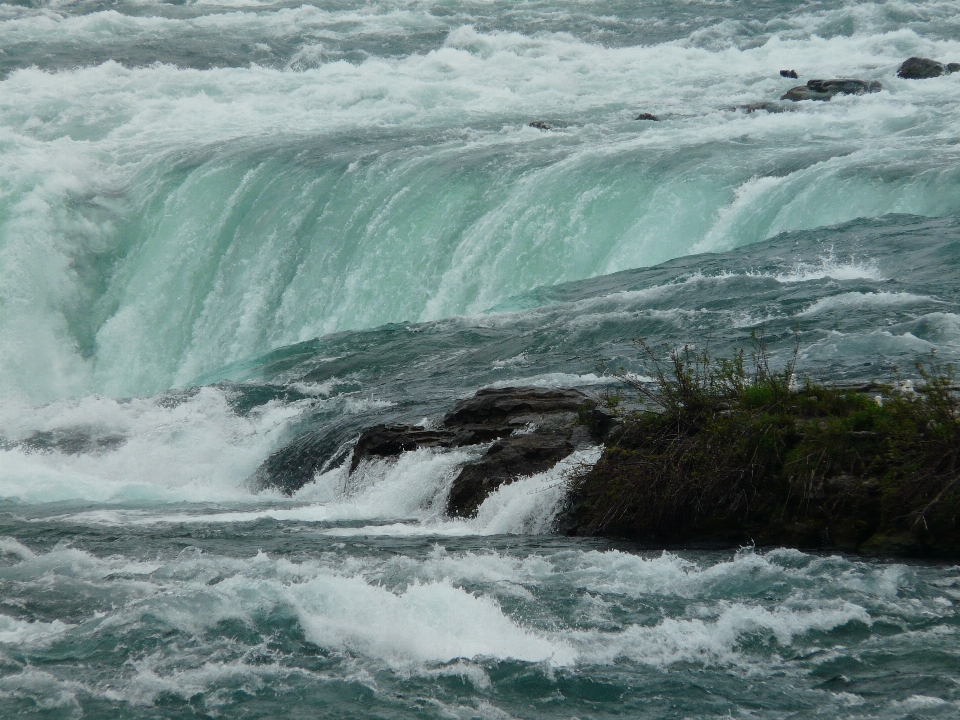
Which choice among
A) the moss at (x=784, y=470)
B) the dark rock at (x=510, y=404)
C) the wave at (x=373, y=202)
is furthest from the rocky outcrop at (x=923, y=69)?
the moss at (x=784, y=470)

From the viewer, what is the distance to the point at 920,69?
26.3 meters

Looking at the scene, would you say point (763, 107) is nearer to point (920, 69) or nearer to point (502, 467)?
point (920, 69)

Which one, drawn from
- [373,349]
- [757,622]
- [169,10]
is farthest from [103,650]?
[169,10]

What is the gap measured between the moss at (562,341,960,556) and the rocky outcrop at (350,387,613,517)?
0.85 metres

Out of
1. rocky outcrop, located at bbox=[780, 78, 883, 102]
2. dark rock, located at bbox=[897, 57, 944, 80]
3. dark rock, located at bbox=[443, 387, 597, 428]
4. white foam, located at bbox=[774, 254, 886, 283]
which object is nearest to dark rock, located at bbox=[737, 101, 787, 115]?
rocky outcrop, located at bbox=[780, 78, 883, 102]

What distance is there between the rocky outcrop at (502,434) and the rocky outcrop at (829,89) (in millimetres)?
15562

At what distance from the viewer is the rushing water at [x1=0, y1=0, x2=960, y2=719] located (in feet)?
21.7

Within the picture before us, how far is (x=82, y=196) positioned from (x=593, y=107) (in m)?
11.3

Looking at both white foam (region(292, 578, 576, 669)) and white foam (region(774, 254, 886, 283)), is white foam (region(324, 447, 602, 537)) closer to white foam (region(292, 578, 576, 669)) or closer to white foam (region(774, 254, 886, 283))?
white foam (region(292, 578, 576, 669))

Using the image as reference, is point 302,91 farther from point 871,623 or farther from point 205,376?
point 871,623

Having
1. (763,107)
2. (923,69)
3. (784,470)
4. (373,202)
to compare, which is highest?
(923,69)

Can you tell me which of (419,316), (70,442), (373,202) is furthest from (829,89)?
(70,442)

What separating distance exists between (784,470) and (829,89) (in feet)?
61.3

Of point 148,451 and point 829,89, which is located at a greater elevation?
point 829,89
